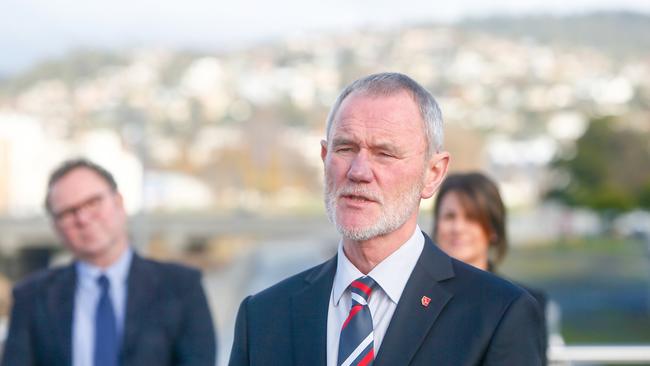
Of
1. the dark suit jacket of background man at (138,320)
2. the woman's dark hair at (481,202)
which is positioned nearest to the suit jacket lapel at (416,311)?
the dark suit jacket of background man at (138,320)

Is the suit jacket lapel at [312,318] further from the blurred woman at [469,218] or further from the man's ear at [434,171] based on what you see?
the blurred woman at [469,218]

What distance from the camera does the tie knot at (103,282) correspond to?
3.67 metres

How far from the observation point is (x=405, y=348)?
2037mm

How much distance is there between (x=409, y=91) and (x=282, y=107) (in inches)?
4313

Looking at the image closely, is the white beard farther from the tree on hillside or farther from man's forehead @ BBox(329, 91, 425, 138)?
the tree on hillside

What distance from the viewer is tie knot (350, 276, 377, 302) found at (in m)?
2.11

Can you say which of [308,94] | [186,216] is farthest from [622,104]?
[186,216]

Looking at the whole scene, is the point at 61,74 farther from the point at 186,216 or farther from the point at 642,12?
the point at 642,12

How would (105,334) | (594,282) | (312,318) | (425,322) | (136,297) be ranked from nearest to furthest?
(425,322) < (312,318) < (105,334) < (136,297) < (594,282)

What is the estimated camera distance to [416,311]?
2078mm

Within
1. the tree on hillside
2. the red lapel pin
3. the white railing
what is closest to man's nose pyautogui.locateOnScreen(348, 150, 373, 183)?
the red lapel pin

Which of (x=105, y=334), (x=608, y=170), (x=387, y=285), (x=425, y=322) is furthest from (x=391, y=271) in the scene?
(x=608, y=170)

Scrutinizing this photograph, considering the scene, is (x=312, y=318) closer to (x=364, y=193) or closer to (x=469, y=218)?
(x=364, y=193)

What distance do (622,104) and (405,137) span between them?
104428mm
